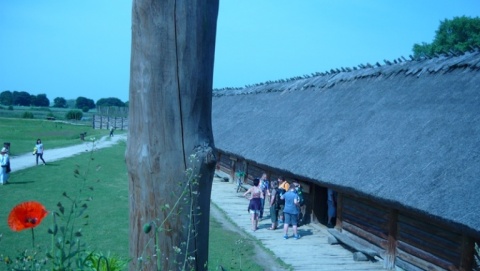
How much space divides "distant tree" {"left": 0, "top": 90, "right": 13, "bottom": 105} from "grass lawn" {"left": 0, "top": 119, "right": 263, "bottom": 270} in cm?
6521

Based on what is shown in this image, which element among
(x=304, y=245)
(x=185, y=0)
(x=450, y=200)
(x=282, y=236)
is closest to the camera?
(x=185, y=0)

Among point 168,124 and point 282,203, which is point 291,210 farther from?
point 168,124

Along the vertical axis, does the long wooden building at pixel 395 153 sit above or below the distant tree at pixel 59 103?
below

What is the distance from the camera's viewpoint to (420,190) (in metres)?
7.83

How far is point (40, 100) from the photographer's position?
301ft

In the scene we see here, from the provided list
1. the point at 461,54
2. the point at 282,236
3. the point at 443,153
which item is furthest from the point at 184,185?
the point at 461,54

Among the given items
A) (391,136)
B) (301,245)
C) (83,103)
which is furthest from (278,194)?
(83,103)

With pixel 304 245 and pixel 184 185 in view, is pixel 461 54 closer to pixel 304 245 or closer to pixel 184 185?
pixel 304 245

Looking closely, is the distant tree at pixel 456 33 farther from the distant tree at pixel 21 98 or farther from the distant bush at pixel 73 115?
the distant tree at pixel 21 98

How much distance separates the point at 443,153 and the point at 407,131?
173cm

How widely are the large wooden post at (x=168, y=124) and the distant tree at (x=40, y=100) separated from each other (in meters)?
96.5

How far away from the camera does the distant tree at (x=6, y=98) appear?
80.5 m

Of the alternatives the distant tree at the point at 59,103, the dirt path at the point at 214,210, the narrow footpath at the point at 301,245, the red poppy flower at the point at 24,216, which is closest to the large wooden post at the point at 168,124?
the dirt path at the point at 214,210

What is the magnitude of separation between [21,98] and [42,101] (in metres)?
6.37
